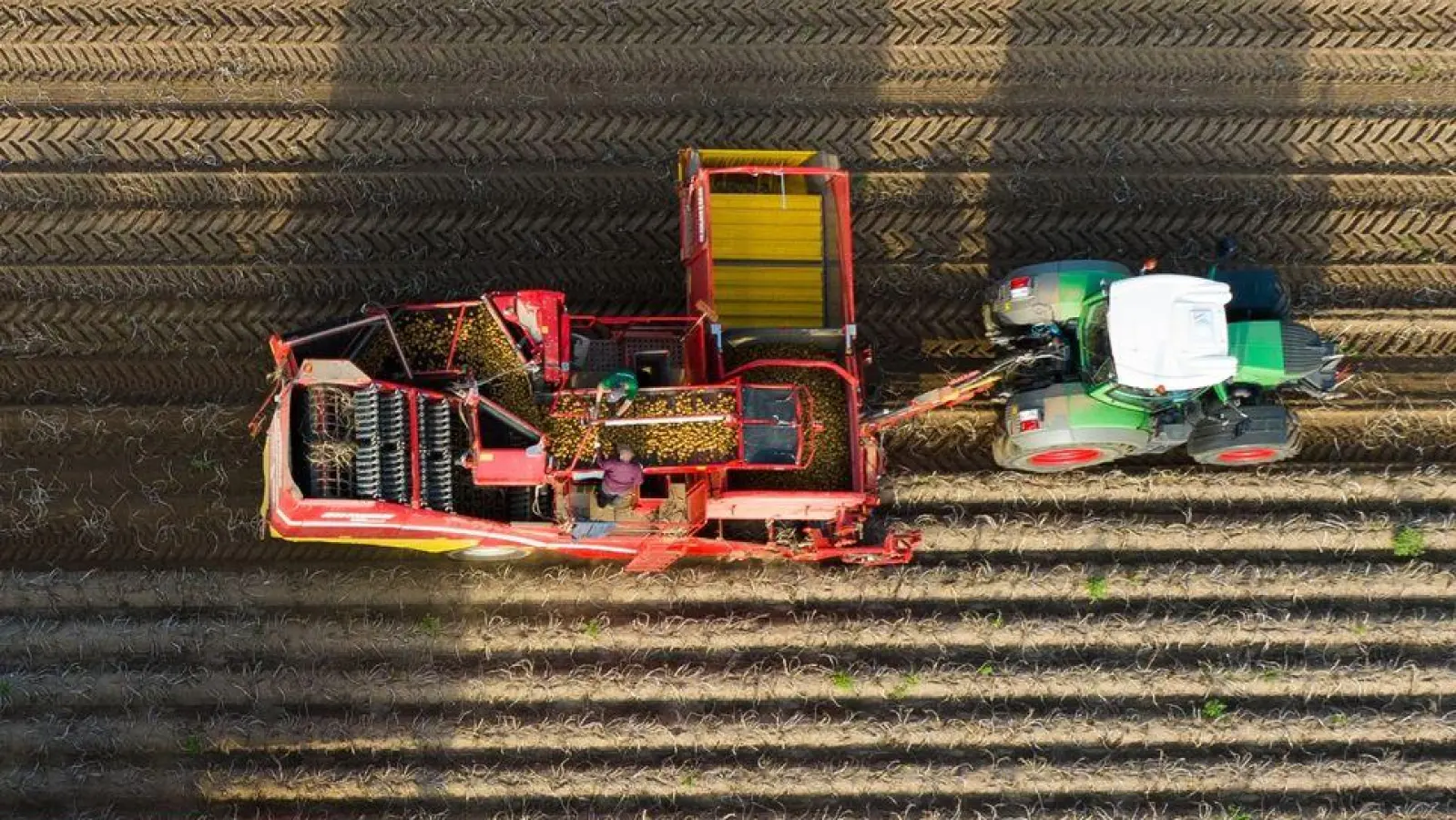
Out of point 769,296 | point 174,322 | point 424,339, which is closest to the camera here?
point 424,339

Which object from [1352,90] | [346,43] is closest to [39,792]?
[346,43]

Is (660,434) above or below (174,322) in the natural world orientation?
below

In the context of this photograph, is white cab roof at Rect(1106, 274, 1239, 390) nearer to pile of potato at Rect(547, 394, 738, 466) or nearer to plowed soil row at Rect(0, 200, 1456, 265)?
plowed soil row at Rect(0, 200, 1456, 265)

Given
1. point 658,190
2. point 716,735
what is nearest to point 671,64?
point 658,190

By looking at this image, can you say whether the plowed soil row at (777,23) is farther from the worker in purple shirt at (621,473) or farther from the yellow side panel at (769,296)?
the worker in purple shirt at (621,473)

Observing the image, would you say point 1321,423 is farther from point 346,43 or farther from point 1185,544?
point 346,43

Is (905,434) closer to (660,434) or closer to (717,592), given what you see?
(717,592)

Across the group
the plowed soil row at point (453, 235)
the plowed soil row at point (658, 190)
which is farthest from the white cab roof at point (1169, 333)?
A: the plowed soil row at point (658, 190)
